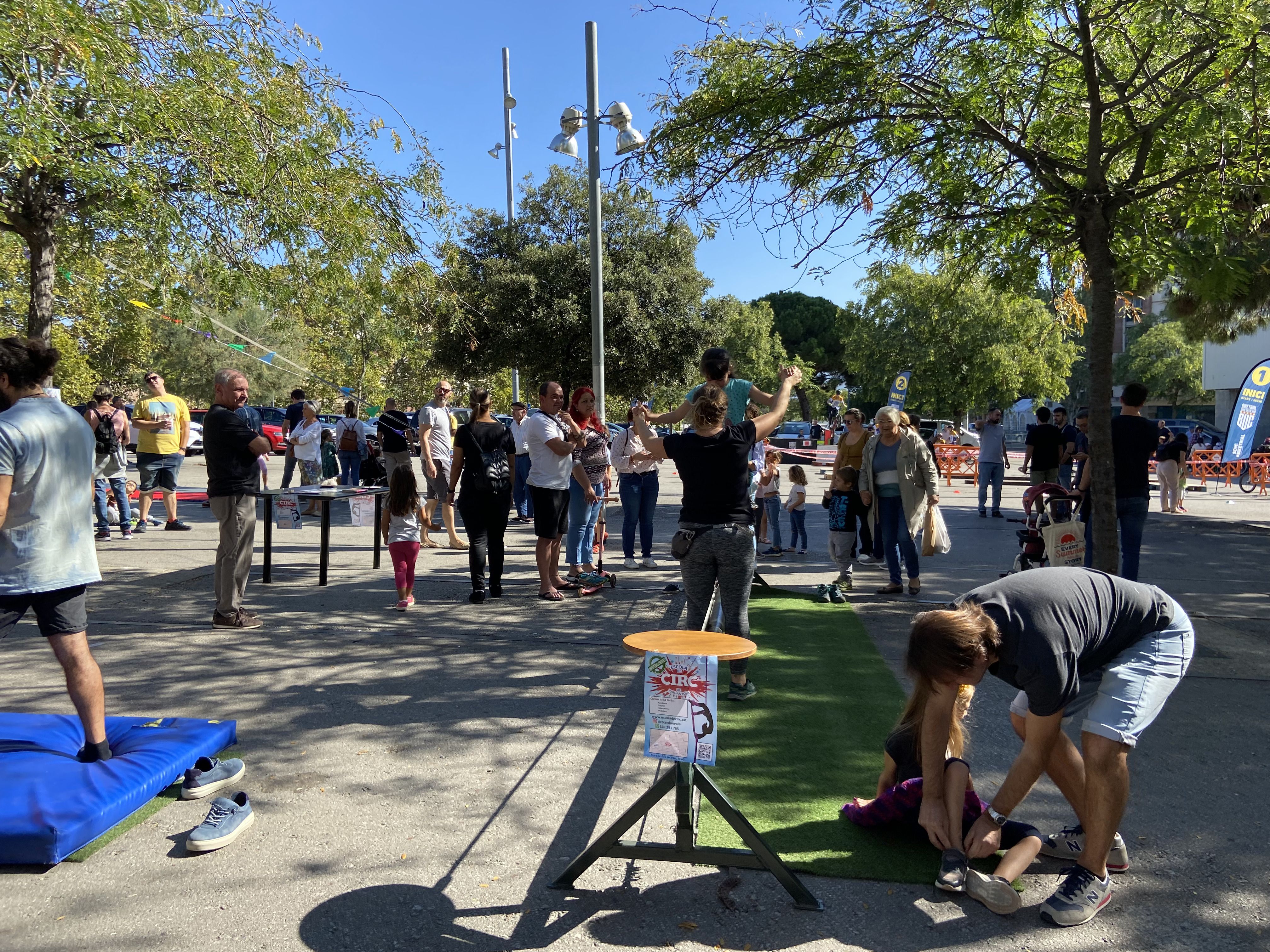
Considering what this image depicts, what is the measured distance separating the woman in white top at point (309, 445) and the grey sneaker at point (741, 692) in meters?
9.28

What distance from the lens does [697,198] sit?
7.50 meters

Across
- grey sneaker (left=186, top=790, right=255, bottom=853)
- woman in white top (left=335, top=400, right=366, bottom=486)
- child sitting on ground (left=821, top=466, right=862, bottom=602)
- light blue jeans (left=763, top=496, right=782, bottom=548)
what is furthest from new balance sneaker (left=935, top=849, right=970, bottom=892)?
woman in white top (left=335, top=400, right=366, bottom=486)

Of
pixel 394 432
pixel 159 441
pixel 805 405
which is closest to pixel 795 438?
pixel 805 405

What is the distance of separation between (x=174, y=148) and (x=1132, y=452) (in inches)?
310

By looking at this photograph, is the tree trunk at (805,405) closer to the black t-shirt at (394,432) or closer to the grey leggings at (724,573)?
the black t-shirt at (394,432)

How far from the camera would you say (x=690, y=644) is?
10.5ft

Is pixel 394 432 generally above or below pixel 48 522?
above

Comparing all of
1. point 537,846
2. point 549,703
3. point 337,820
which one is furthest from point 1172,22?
point 337,820

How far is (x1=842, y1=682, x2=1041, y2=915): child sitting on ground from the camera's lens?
3.04m

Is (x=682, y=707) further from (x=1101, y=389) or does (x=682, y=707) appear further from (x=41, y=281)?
(x=41, y=281)

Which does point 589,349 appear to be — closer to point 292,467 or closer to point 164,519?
point 292,467

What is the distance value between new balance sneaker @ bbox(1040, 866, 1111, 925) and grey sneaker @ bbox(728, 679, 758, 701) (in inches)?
86.4

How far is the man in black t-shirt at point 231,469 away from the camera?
20.8 ft

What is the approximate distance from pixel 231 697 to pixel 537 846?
253cm
